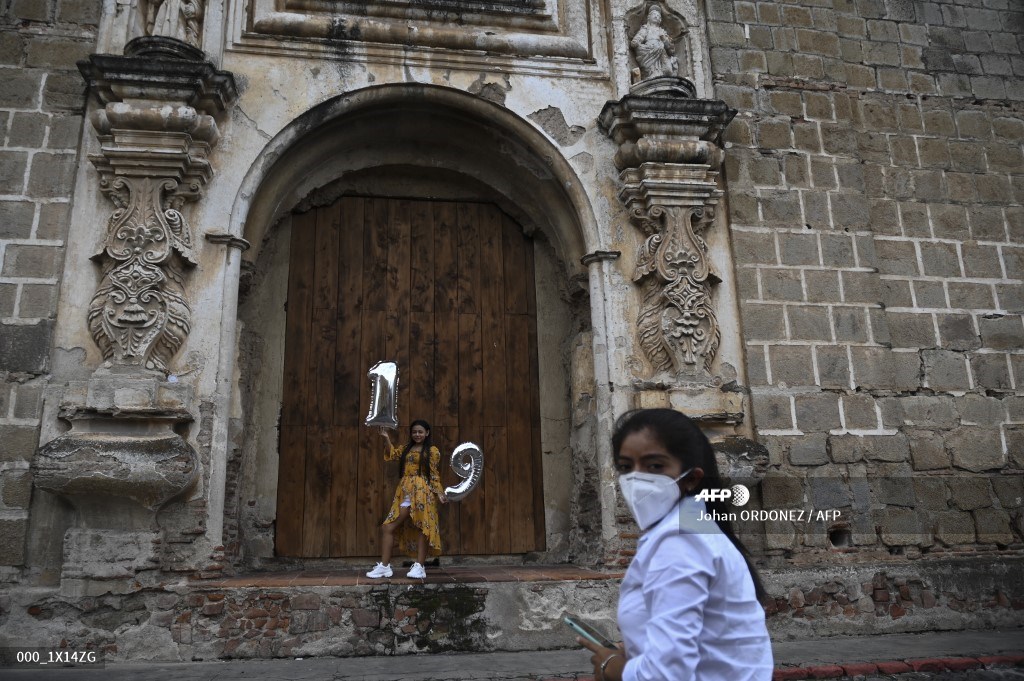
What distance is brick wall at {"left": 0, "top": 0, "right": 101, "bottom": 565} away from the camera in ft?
14.7

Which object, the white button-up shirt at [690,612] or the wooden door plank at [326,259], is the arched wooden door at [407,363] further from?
the white button-up shirt at [690,612]

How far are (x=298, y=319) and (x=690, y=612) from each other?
4903mm

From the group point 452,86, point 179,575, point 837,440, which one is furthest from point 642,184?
point 179,575

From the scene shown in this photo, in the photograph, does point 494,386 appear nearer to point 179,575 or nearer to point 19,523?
point 179,575

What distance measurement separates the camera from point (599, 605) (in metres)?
4.69

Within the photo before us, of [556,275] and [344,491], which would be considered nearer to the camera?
[344,491]

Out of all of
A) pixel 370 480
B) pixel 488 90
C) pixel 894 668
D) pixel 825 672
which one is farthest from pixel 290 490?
pixel 894 668

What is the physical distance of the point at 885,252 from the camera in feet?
19.3

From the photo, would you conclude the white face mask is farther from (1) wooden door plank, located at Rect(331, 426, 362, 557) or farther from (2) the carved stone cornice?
(1) wooden door plank, located at Rect(331, 426, 362, 557)

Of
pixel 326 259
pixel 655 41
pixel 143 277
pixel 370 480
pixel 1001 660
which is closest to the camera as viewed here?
pixel 1001 660

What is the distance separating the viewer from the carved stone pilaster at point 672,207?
5184 mm

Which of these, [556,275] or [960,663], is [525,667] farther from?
[556,275]

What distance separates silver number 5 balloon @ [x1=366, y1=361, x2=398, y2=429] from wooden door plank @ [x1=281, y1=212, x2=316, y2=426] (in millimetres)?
1141

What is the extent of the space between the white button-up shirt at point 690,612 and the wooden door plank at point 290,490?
14.3 feet
